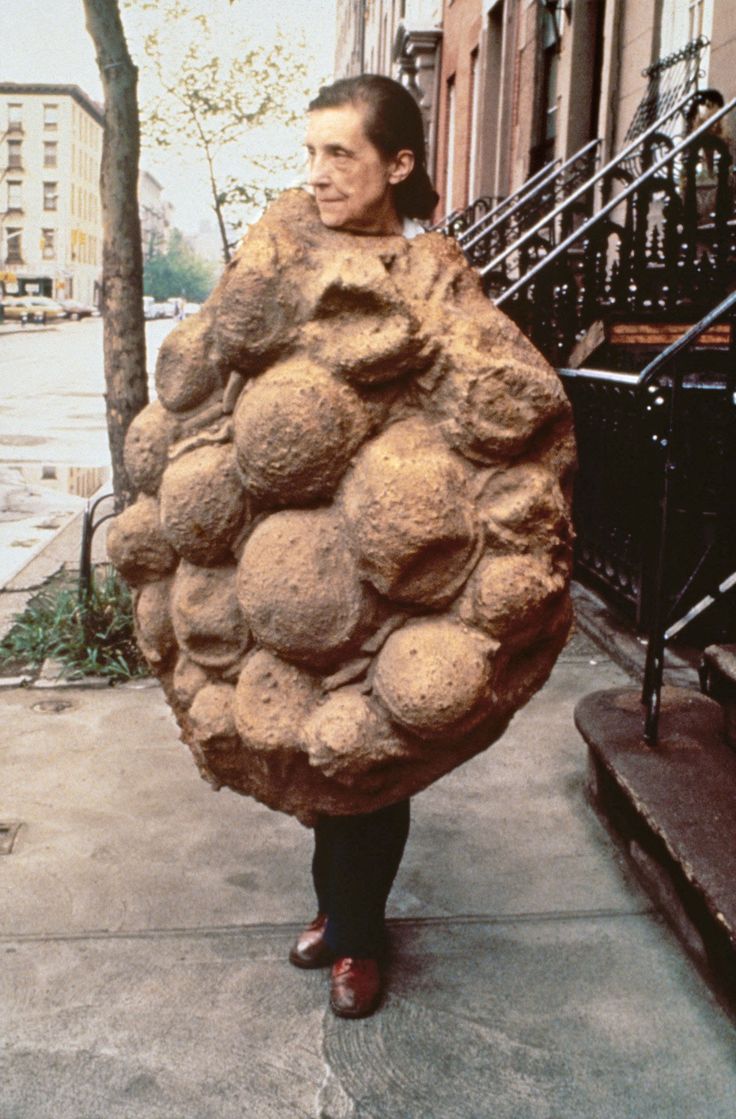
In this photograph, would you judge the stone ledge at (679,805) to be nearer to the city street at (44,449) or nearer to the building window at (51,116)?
the city street at (44,449)

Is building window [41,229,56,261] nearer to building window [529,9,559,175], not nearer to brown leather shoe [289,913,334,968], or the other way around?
building window [529,9,559,175]

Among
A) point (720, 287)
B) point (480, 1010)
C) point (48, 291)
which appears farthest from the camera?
point (48, 291)

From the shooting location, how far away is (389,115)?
2.58m

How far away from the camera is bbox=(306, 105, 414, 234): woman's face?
2.57 meters

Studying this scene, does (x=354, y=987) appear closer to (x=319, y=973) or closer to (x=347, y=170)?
(x=319, y=973)

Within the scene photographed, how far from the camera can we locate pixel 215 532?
2600 mm

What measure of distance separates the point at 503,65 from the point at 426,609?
15.7 m

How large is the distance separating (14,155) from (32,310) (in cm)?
3812

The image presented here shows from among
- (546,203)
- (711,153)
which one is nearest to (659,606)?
(711,153)

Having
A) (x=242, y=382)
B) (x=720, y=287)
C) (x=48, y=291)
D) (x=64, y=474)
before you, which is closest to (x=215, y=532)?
(x=242, y=382)

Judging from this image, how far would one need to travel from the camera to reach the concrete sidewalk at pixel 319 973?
107 inches

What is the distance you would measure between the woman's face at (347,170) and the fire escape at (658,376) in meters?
1.69

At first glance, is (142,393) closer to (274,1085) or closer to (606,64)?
(274,1085)

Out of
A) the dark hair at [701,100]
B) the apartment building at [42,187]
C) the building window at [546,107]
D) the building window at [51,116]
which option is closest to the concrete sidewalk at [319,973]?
the dark hair at [701,100]
